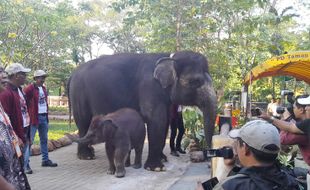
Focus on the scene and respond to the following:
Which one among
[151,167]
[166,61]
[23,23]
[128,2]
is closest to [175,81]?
[166,61]

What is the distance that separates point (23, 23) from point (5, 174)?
566 inches

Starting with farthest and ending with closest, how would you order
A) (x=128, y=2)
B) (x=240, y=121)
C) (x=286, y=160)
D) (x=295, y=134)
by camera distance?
(x=128, y=2) < (x=240, y=121) < (x=286, y=160) < (x=295, y=134)

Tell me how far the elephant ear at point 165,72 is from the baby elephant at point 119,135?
783mm

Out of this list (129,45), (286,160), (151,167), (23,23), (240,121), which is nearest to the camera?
(286,160)

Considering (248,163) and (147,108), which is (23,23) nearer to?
(147,108)

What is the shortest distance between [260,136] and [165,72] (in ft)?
18.6

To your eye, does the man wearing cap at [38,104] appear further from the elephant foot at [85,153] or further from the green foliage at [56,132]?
the green foliage at [56,132]

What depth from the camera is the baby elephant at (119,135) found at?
7.21 meters

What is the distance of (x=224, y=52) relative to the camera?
13.4 metres

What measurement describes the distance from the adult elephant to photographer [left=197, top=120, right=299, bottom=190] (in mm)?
5440

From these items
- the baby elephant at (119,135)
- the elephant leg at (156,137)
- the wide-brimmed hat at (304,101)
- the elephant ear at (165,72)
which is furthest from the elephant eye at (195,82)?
the wide-brimmed hat at (304,101)

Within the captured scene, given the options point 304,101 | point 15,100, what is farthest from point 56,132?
point 304,101

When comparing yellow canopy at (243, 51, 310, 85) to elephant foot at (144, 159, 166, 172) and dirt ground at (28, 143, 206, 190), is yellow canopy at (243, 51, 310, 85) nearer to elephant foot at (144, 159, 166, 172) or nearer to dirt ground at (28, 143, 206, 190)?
dirt ground at (28, 143, 206, 190)

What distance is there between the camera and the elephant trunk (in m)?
8.00
